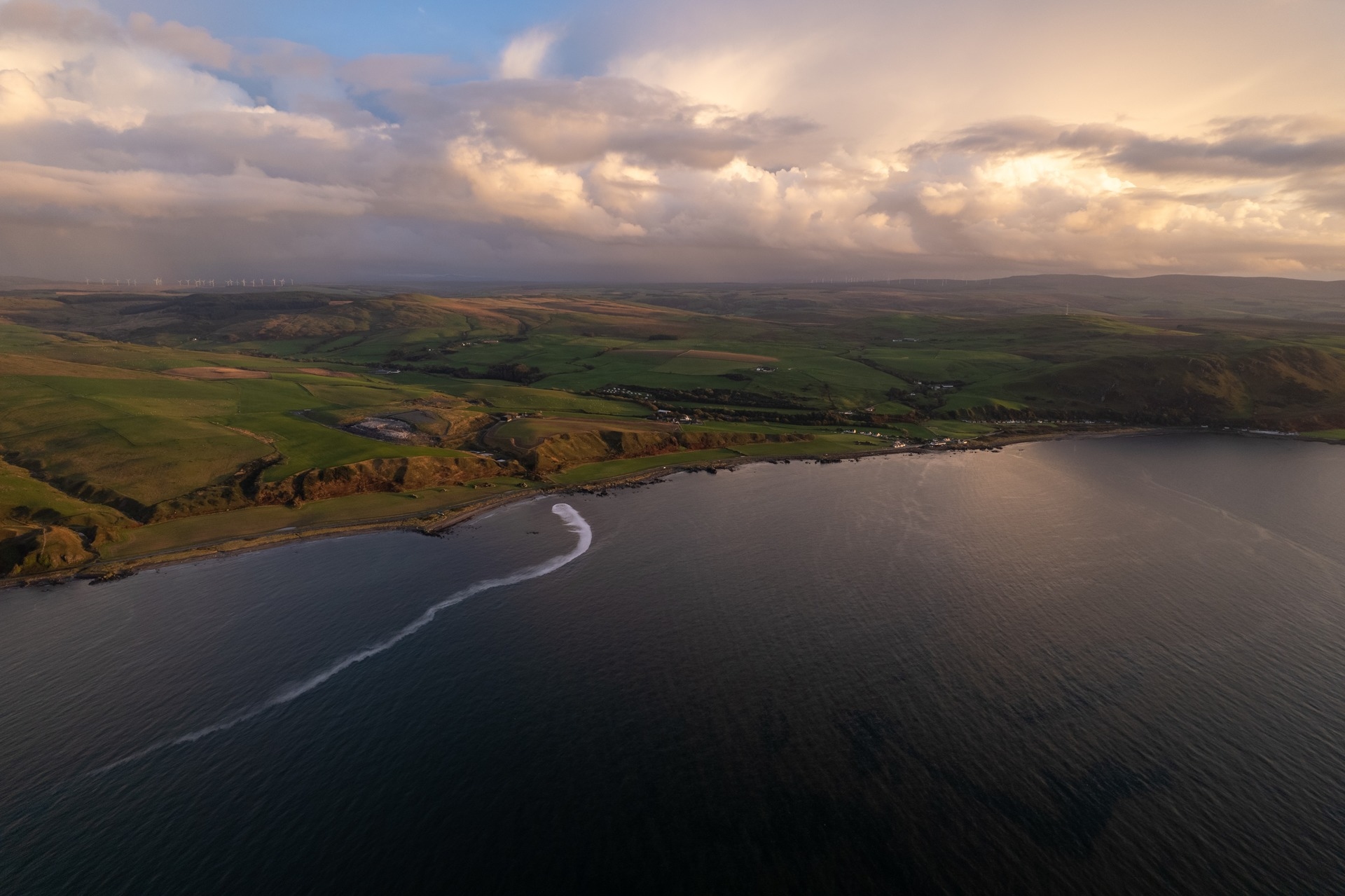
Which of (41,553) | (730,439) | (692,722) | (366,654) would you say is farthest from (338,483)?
(730,439)

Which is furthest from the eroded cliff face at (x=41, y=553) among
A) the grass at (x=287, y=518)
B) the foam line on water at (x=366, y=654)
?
the foam line on water at (x=366, y=654)

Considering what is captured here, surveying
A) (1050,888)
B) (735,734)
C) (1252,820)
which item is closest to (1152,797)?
(1252,820)

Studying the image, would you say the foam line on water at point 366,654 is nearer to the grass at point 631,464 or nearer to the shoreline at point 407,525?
the shoreline at point 407,525

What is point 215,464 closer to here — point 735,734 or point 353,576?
point 353,576

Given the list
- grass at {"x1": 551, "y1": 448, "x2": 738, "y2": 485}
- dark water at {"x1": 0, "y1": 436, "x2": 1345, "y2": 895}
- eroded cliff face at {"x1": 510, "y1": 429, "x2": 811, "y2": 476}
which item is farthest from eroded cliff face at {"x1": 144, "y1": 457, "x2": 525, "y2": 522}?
dark water at {"x1": 0, "y1": 436, "x2": 1345, "y2": 895}

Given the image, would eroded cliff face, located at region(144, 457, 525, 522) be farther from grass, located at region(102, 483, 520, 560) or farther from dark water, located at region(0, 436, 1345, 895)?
dark water, located at region(0, 436, 1345, 895)
